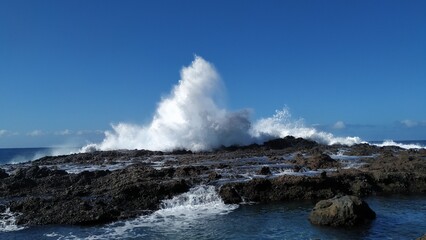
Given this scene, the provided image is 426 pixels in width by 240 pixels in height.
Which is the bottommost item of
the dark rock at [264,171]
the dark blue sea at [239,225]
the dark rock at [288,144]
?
the dark blue sea at [239,225]

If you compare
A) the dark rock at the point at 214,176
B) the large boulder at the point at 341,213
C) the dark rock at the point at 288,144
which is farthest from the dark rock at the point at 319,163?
the dark rock at the point at 288,144

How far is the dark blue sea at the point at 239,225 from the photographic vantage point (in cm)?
1561

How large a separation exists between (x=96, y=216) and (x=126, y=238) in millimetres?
3314

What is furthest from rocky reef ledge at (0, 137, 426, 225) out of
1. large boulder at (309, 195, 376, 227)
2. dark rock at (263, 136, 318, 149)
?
dark rock at (263, 136, 318, 149)

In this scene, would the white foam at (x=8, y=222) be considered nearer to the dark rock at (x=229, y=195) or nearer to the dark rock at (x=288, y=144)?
the dark rock at (x=229, y=195)

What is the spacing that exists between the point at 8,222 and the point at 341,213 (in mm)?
14393

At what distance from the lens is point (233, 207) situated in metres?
20.7

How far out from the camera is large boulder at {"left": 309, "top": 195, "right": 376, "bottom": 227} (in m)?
16.4

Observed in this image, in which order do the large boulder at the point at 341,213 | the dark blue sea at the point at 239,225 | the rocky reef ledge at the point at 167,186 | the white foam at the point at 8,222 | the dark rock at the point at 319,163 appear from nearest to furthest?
the dark blue sea at the point at 239,225
the large boulder at the point at 341,213
the white foam at the point at 8,222
the rocky reef ledge at the point at 167,186
the dark rock at the point at 319,163

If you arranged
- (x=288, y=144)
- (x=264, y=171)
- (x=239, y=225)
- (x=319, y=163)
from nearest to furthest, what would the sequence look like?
(x=239, y=225), (x=264, y=171), (x=319, y=163), (x=288, y=144)

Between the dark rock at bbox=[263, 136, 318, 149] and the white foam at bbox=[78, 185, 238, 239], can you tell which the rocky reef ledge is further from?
the dark rock at bbox=[263, 136, 318, 149]

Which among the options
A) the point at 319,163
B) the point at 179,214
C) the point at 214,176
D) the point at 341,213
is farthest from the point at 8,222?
the point at 319,163

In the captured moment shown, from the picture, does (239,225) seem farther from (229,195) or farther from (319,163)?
(319,163)

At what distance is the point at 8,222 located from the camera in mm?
18453
